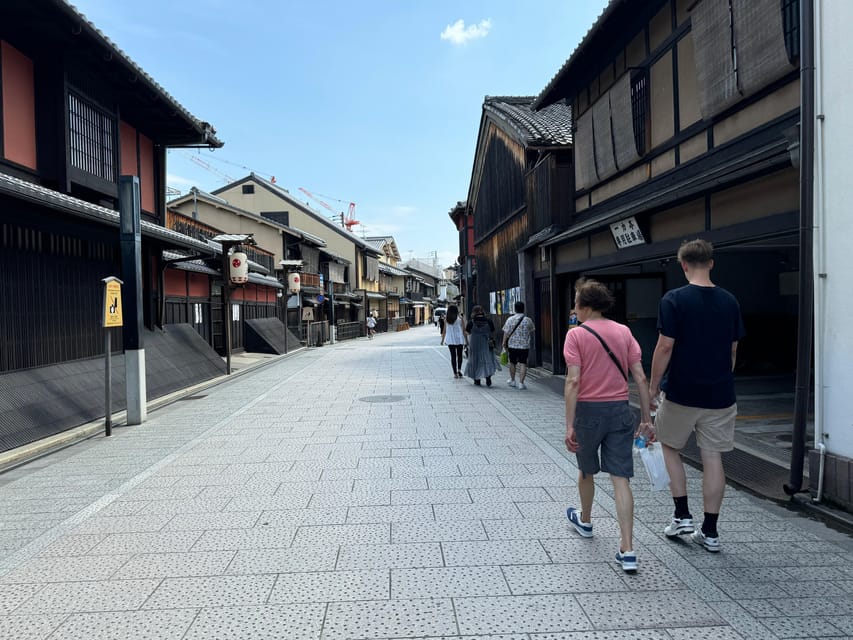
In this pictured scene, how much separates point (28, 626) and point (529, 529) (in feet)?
10.7

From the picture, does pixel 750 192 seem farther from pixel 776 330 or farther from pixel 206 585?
pixel 776 330

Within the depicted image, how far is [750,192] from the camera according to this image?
6.07 meters

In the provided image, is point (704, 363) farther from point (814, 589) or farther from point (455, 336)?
point (455, 336)

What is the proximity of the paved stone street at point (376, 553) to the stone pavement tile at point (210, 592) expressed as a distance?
0.5 inches

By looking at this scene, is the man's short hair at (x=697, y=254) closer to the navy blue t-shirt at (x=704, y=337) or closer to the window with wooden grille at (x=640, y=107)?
the navy blue t-shirt at (x=704, y=337)

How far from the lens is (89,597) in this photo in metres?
3.45

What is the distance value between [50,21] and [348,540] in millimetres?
9176

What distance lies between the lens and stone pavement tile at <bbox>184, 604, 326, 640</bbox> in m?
2.98

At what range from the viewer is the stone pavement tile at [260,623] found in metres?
2.98

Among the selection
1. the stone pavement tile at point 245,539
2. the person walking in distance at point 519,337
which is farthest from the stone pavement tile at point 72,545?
the person walking in distance at point 519,337

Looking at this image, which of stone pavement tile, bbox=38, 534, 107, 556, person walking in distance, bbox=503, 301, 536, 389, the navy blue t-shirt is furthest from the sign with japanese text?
stone pavement tile, bbox=38, 534, 107, 556

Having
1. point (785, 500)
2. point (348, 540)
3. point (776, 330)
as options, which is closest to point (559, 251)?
point (776, 330)

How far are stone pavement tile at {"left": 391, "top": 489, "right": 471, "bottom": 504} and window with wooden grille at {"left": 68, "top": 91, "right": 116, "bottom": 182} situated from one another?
870 centimetres

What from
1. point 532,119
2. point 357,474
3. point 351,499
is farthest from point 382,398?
point 532,119
